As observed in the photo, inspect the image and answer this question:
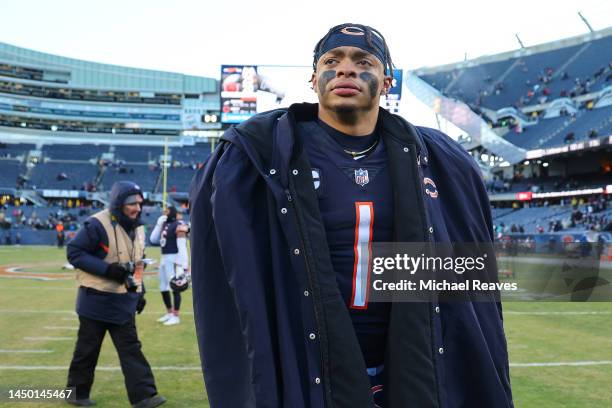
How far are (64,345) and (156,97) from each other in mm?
85153

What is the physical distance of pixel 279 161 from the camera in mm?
1976

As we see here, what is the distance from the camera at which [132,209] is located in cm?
532

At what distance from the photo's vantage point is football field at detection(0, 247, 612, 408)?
5.45 meters

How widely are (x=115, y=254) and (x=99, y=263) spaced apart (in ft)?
0.68

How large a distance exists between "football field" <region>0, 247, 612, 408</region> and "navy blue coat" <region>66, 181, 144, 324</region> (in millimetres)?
838

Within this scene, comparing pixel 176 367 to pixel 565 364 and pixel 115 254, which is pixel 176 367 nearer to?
pixel 115 254

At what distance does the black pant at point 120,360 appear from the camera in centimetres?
504

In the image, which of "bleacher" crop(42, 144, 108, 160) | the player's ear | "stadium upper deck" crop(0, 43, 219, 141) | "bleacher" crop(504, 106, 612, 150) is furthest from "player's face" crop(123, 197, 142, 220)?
"stadium upper deck" crop(0, 43, 219, 141)

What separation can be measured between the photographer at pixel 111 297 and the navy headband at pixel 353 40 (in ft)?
11.6

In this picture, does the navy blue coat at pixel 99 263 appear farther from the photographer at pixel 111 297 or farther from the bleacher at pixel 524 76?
the bleacher at pixel 524 76

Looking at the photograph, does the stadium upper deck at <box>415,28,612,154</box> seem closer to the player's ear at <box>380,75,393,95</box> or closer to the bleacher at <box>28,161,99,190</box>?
the bleacher at <box>28,161,99,190</box>

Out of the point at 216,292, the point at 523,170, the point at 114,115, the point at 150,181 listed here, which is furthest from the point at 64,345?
the point at 114,115

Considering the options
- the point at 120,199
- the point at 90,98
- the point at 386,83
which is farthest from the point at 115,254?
the point at 90,98

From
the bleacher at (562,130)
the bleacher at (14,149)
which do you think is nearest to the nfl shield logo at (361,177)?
the bleacher at (562,130)
